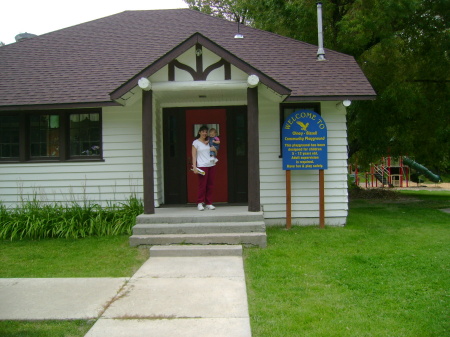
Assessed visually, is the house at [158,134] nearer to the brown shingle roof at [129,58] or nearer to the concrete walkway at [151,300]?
the brown shingle roof at [129,58]

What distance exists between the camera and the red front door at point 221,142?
1026 centimetres

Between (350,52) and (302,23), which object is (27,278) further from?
(350,52)

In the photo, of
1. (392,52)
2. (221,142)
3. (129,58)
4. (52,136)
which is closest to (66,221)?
(52,136)

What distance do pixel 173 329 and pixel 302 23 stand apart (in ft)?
36.7

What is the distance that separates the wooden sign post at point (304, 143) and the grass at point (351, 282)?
1343 millimetres

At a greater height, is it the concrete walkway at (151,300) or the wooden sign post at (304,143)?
the wooden sign post at (304,143)

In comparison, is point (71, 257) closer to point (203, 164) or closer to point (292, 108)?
point (203, 164)

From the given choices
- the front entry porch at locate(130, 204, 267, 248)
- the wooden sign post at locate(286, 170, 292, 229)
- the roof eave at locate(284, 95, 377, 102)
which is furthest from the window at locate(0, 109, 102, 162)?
the roof eave at locate(284, 95, 377, 102)

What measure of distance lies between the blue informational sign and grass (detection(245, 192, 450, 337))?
4.58 feet

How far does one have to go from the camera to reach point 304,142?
9211mm

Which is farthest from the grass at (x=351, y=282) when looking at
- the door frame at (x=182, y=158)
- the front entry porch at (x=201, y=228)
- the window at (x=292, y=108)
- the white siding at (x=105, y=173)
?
the white siding at (x=105, y=173)

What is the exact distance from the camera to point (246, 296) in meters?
5.06

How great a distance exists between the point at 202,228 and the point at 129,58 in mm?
5484

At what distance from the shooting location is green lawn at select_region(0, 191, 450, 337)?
4.29m
